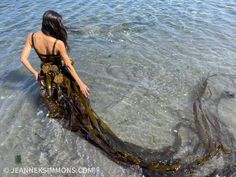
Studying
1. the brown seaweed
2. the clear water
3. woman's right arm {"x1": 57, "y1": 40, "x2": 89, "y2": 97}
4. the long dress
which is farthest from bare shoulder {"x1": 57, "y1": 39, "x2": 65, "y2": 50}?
the clear water

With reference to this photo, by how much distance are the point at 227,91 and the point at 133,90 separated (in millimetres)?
2271

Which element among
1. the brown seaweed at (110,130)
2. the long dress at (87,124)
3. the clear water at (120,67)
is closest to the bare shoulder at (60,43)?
the long dress at (87,124)

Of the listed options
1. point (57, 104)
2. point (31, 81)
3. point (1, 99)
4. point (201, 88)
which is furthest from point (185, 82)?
point (1, 99)

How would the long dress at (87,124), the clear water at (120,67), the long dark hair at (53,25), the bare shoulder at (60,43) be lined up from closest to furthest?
the long dress at (87,124) < the long dark hair at (53,25) < the bare shoulder at (60,43) < the clear water at (120,67)

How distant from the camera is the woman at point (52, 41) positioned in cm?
560

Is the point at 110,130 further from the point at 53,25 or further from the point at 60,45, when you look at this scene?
the point at 53,25

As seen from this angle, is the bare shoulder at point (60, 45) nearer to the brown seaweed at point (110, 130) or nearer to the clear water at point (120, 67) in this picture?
the brown seaweed at point (110, 130)

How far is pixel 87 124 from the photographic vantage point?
5957mm

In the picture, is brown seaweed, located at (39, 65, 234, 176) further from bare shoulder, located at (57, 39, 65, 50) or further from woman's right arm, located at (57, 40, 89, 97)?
bare shoulder, located at (57, 39, 65, 50)

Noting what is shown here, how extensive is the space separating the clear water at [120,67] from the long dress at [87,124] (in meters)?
0.18

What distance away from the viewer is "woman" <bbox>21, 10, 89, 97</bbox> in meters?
5.60

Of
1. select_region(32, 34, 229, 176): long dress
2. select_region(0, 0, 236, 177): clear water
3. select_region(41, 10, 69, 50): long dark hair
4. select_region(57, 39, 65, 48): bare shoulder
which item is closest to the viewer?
select_region(32, 34, 229, 176): long dress

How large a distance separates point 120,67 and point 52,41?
314cm

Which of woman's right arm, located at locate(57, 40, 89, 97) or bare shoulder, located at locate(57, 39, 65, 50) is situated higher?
bare shoulder, located at locate(57, 39, 65, 50)
